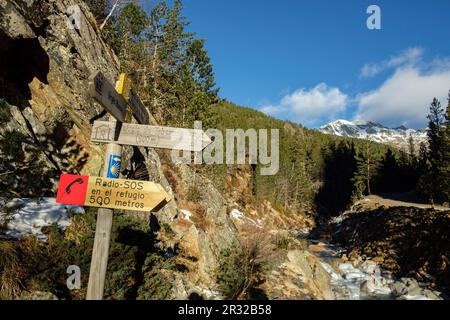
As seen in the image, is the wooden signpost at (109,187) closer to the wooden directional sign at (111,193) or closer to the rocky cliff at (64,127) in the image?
the wooden directional sign at (111,193)

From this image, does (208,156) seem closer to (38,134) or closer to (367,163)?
(38,134)

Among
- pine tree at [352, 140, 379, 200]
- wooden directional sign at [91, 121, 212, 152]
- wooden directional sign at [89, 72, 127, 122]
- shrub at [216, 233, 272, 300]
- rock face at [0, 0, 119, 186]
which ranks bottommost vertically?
shrub at [216, 233, 272, 300]

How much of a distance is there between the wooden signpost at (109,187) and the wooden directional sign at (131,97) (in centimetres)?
15

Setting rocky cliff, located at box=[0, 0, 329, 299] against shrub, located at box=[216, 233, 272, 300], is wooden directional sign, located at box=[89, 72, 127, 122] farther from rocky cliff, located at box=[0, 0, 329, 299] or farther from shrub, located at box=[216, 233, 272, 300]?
shrub, located at box=[216, 233, 272, 300]

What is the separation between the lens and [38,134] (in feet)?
26.7

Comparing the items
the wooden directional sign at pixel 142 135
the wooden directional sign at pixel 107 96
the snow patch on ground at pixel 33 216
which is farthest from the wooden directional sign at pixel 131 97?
the snow patch on ground at pixel 33 216

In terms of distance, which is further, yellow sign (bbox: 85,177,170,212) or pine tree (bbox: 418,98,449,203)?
pine tree (bbox: 418,98,449,203)

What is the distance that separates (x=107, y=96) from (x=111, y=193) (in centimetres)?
130

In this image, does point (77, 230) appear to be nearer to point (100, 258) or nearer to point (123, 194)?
point (100, 258)

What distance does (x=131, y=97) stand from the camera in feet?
15.3

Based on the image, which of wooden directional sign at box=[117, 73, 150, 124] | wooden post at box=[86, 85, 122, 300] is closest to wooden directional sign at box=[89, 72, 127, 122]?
wooden directional sign at box=[117, 73, 150, 124]

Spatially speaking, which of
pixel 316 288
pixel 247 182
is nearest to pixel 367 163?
pixel 247 182

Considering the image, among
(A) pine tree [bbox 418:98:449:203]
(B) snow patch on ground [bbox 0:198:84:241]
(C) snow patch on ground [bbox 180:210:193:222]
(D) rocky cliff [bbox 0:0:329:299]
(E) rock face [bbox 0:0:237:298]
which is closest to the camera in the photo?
(B) snow patch on ground [bbox 0:198:84:241]

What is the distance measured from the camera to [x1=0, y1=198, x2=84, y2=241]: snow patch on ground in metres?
5.80
